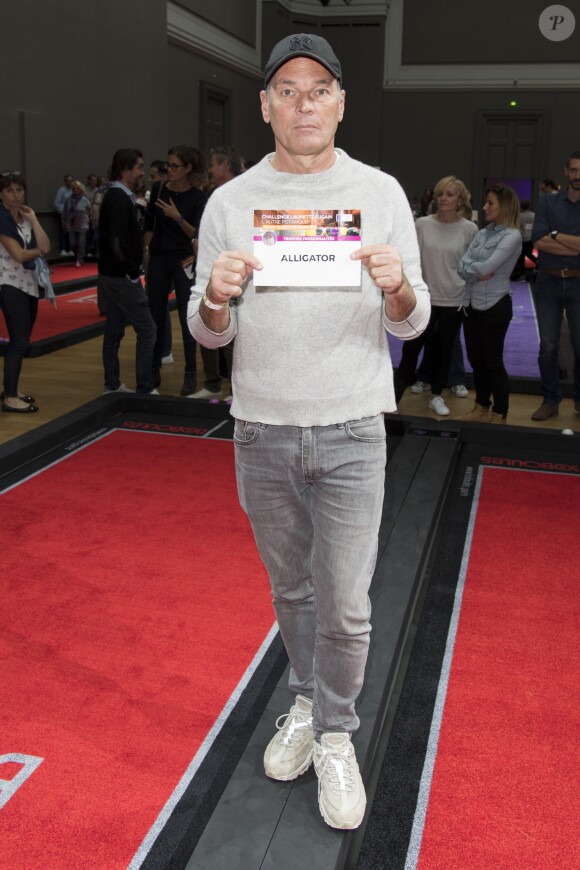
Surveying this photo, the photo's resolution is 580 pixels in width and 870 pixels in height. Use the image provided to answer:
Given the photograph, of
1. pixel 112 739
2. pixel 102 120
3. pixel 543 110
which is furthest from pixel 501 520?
pixel 543 110

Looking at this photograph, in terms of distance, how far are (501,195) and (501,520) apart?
219cm

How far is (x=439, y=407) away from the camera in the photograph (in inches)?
249

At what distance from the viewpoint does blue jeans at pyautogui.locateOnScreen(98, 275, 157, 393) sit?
611cm

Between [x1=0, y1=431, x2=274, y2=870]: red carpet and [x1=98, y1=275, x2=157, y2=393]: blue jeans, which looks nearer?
[x1=0, y1=431, x2=274, y2=870]: red carpet

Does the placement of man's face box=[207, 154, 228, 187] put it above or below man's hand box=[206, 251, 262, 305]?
above

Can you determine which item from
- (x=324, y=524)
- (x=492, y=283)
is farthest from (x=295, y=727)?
(x=492, y=283)

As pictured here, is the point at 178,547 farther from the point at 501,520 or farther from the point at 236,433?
the point at 236,433

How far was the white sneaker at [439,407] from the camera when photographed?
20.6ft

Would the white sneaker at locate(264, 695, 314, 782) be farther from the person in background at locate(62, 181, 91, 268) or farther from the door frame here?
the door frame

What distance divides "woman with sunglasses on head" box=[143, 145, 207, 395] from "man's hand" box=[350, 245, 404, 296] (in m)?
4.53

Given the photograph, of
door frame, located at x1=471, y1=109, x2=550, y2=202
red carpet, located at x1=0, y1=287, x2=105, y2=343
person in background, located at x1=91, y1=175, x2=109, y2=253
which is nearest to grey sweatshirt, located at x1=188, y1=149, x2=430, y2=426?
red carpet, located at x1=0, y1=287, x2=105, y2=343

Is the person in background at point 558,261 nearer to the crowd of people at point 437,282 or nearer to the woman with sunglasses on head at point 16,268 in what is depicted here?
the crowd of people at point 437,282

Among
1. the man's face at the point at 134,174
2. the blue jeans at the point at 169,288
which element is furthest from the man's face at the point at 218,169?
the blue jeans at the point at 169,288

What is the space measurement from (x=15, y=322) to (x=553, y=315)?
3.65 metres
